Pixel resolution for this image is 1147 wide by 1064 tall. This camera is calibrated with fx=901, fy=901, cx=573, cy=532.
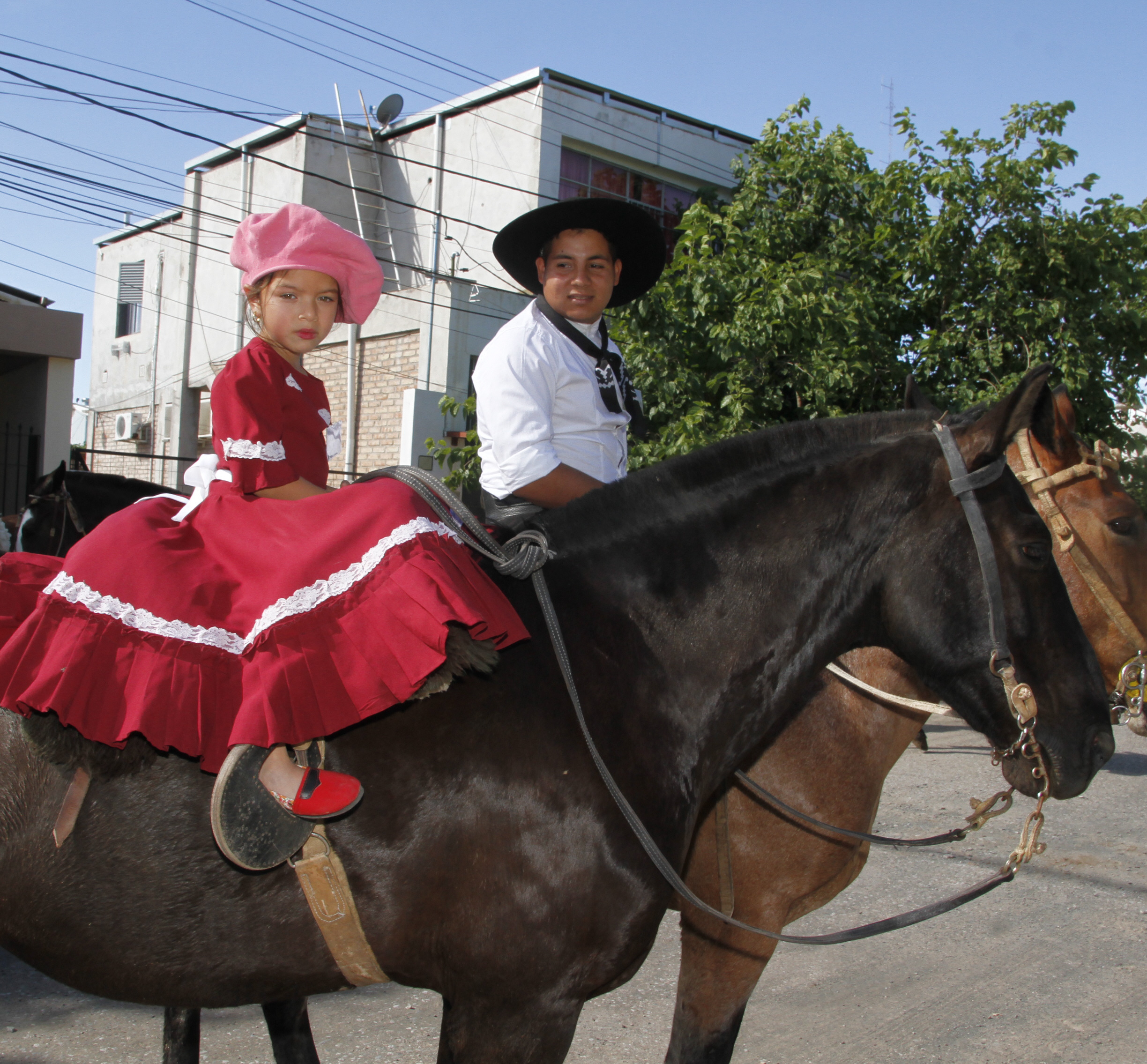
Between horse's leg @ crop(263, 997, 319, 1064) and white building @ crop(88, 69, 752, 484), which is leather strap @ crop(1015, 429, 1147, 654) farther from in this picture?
white building @ crop(88, 69, 752, 484)

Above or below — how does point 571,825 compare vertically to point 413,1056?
above

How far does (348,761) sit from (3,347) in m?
8.57

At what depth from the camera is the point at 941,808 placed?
6094 millimetres

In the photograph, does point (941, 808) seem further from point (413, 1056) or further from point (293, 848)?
point (293, 848)

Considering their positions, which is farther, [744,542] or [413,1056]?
[413,1056]

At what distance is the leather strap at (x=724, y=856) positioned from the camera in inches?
95.3

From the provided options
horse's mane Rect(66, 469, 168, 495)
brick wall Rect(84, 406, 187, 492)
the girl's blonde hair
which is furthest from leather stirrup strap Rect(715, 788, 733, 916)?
brick wall Rect(84, 406, 187, 492)

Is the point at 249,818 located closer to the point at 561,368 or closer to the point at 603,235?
the point at 561,368

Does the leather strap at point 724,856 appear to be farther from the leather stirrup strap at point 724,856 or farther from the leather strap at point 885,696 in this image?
the leather strap at point 885,696

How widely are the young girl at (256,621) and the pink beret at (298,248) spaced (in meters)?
0.45

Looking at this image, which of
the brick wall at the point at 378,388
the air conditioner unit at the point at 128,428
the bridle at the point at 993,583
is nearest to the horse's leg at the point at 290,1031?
the bridle at the point at 993,583

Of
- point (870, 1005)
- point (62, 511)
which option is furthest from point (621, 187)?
point (870, 1005)

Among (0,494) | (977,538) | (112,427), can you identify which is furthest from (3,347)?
(112,427)

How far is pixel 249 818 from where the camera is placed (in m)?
1.51
